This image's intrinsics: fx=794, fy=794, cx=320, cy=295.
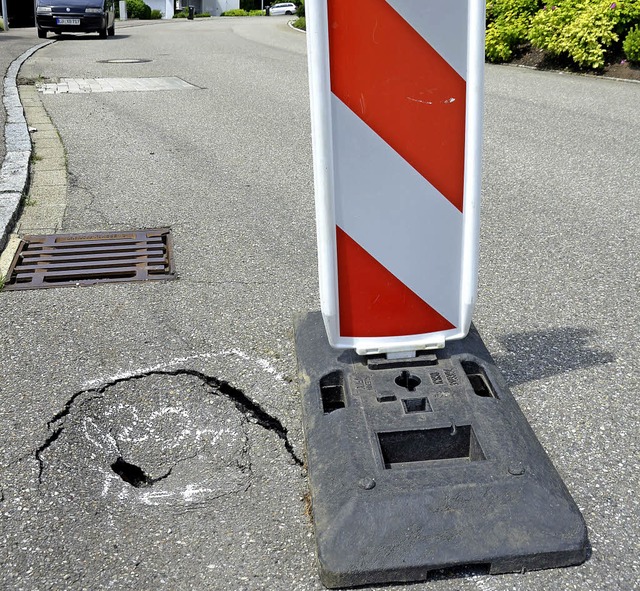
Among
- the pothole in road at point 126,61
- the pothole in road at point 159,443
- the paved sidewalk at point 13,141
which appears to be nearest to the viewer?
the pothole in road at point 159,443

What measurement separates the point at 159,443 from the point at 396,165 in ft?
3.85

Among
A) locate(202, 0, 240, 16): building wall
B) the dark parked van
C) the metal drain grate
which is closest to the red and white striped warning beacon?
the metal drain grate

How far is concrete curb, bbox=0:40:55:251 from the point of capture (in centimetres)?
489

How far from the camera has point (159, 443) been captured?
259cm

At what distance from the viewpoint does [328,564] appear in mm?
1972

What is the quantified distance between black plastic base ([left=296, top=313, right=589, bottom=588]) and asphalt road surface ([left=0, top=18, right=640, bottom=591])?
81mm

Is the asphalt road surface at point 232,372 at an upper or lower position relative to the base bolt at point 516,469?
lower

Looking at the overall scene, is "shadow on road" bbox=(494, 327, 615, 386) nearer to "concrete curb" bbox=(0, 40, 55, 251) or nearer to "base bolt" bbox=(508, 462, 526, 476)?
"base bolt" bbox=(508, 462, 526, 476)

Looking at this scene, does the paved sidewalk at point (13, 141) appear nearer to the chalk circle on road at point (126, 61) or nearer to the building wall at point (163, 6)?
the chalk circle on road at point (126, 61)

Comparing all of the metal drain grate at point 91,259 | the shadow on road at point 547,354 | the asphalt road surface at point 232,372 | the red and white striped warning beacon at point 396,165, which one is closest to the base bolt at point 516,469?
the asphalt road surface at point 232,372

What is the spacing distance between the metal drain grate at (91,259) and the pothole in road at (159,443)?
1238mm

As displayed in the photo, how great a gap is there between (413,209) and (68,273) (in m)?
2.29

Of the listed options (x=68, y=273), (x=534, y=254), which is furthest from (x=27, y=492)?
(x=534, y=254)

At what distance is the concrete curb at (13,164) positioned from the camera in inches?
193
